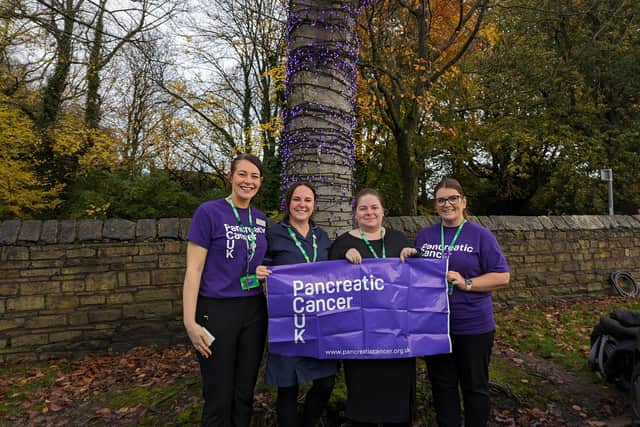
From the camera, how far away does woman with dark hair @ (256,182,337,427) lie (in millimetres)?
2322

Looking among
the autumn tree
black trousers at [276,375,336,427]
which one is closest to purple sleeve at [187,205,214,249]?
black trousers at [276,375,336,427]

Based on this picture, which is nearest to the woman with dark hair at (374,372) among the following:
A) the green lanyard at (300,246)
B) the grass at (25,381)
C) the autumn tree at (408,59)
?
the green lanyard at (300,246)

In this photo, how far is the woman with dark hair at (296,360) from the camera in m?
2.32

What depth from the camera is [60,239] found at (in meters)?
5.12

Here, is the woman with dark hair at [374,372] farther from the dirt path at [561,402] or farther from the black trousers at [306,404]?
the dirt path at [561,402]

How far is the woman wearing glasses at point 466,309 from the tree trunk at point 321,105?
3.19 ft

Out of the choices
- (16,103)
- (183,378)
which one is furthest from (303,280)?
(16,103)

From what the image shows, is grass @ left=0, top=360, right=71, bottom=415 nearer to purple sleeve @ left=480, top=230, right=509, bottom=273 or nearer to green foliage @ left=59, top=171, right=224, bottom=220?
purple sleeve @ left=480, top=230, right=509, bottom=273

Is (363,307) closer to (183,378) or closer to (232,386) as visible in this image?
(232,386)

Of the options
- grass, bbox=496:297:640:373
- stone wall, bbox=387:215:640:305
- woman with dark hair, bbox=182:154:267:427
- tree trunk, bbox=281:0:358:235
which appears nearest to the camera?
woman with dark hair, bbox=182:154:267:427

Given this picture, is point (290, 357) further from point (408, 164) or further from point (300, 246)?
point (408, 164)

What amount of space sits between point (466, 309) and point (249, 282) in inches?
56.4

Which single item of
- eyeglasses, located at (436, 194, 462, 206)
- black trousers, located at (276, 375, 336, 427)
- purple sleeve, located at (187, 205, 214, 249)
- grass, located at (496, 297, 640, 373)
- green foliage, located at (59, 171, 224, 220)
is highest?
green foliage, located at (59, 171, 224, 220)

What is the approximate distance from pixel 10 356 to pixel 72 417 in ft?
7.72
